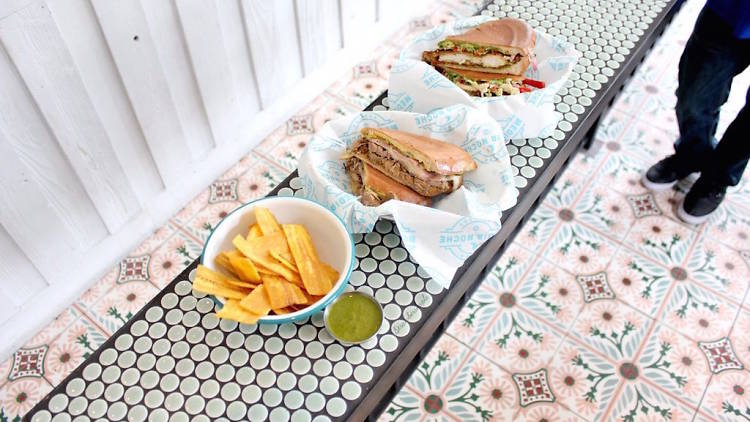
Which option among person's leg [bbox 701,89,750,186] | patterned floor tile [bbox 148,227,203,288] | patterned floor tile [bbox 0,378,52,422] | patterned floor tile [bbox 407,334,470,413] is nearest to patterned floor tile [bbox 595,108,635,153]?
person's leg [bbox 701,89,750,186]

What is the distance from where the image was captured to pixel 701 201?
2.47 metres

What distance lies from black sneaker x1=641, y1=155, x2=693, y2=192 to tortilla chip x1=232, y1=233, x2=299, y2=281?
6.20ft

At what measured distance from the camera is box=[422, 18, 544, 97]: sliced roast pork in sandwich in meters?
1.81

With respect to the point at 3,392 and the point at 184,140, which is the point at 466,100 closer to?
the point at 184,140

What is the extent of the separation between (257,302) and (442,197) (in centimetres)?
57

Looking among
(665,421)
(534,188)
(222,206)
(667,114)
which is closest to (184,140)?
(222,206)

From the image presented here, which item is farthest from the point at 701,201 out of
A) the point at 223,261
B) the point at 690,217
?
the point at 223,261

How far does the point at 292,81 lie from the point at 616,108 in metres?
1.61

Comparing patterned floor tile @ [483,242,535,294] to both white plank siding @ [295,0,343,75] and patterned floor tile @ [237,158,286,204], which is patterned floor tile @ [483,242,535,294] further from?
white plank siding @ [295,0,343,75]

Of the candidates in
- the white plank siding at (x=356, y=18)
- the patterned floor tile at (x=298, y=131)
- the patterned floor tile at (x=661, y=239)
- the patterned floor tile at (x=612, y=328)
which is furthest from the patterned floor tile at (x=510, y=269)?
the white plank siding at (x=356, y=18)

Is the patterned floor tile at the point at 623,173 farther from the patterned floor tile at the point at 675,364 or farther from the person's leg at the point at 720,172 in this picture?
the patterned floor tile at the point at 675,364

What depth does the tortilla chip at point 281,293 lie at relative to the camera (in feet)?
4.35

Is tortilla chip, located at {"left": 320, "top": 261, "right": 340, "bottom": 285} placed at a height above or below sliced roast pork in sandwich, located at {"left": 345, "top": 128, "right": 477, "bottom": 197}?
below

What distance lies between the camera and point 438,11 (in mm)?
3541
